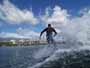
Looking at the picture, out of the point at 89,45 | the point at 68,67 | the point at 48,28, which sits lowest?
the point at 68,67

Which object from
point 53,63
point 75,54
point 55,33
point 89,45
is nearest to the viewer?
point 53,63

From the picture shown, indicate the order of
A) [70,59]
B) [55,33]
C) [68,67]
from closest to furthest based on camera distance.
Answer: [68,67] → [70,59] → [55,33]

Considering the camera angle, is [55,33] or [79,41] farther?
[79,41]

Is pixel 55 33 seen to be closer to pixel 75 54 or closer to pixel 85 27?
pixel 75 54

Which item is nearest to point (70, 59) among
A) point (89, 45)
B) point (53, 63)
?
point (53, 63)

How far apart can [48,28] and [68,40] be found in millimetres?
6246

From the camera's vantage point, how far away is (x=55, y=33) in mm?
32344

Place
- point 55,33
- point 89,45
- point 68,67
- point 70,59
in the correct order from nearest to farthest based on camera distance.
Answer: point 68,67, point 70,59, point 55,33, point 89,45

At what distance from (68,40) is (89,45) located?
372 cm

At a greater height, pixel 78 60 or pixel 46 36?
pixel 46 36

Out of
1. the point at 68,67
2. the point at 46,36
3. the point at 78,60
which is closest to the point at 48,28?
the point at 46,36

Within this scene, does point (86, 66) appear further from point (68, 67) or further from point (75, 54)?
point (75, 54)

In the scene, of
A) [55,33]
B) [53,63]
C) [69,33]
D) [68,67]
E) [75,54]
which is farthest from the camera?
[69,33]

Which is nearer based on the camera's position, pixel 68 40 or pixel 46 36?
pixel 46 36
